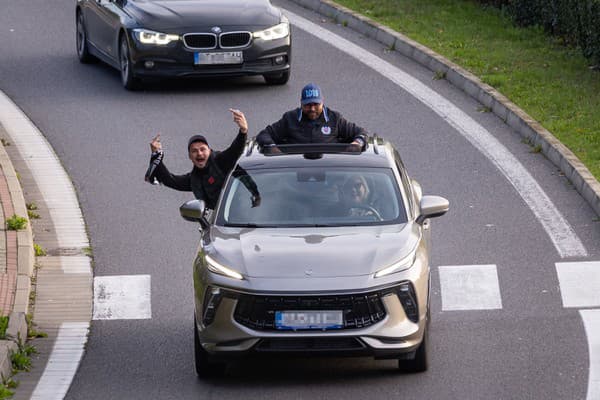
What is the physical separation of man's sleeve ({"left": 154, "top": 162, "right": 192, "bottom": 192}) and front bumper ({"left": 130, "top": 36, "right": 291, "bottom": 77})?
7446 millimetres

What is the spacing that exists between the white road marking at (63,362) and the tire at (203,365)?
3.13 feet

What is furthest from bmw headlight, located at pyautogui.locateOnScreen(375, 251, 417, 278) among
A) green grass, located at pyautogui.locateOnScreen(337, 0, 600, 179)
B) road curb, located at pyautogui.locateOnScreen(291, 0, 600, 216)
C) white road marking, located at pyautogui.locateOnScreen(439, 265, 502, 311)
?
green grass, located at pyautogui.locateOnScreen(337, 0, 600, 179)

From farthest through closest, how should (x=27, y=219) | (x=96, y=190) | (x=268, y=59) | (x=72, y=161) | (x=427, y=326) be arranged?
(x=268, y=59)
(x=72, y=161)
(x=96, y=190)
(x=27, y=219)
(x=427, y=326)

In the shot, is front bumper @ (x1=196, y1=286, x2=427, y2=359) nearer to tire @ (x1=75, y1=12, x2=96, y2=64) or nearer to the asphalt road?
the asphalt road

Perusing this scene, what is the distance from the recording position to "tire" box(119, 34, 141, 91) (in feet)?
68.4

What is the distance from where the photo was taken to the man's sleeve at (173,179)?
13.2 m

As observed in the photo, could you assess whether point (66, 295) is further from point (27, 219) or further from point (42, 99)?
point (42, 99)

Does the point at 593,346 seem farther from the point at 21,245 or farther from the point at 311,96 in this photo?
the point at 21,245

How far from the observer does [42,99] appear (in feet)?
68.6

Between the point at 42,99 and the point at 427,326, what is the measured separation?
1104 centimetres

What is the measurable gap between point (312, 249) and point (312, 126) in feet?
11.6

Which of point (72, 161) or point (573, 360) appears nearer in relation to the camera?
point (573, 360)

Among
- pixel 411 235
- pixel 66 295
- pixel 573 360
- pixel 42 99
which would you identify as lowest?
pixel 42 99

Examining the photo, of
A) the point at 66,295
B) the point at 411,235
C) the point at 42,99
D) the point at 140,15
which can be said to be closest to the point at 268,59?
the point at 140,15
